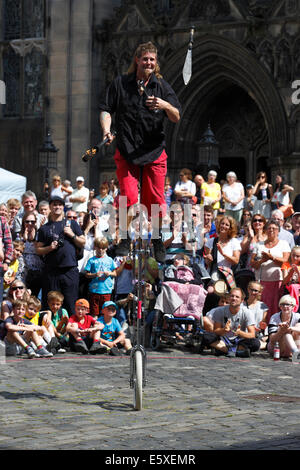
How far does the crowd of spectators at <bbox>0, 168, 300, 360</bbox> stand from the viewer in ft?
37.9

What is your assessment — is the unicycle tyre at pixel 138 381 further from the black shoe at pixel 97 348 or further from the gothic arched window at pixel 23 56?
the gothic arched window at pixel 23 56

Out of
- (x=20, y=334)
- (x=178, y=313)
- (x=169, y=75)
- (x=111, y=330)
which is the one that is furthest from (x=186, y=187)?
(x=169, y=75)

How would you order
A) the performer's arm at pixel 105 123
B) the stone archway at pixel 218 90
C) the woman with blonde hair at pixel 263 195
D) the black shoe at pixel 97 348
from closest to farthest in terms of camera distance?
the performer's arm at pixel 105 123
the black shoe at pixel 97 348
the woman with blonde hair at pixel 263 195
the stone archway at pixel 218 90

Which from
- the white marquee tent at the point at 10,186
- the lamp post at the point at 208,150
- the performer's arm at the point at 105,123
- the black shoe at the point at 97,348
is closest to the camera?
the performer's arm at the point at 105,123

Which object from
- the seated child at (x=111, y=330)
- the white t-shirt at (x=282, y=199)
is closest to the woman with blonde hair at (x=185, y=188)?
the white t-shirt at (x=282, y=199)

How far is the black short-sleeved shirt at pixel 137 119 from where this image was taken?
296 inches

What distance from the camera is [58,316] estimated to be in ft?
39.5

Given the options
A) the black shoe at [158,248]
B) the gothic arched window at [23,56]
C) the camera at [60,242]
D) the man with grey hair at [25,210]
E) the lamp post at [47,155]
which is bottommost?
the black shoe at [158,248]

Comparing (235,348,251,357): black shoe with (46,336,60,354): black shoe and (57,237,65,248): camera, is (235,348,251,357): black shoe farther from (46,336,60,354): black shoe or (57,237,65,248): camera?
(57,237,65,248): camera

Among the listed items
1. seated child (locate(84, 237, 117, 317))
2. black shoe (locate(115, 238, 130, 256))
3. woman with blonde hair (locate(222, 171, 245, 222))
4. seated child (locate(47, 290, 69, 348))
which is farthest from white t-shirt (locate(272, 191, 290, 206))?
black shoe (locate(115, 238, 130, 256))

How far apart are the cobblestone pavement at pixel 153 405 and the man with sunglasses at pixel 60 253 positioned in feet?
4.11

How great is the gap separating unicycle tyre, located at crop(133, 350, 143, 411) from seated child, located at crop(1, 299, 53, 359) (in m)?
3.68

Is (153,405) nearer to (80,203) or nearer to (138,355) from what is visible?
(138,355)
